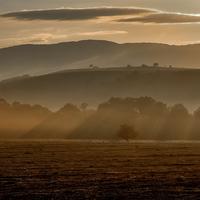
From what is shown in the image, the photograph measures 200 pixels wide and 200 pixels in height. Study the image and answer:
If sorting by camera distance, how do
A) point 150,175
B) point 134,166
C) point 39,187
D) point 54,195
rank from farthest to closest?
point 134,166 < point 150,175 < point 39,187 < point 54,195

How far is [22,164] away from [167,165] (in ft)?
54.2

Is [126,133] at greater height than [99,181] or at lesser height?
greater

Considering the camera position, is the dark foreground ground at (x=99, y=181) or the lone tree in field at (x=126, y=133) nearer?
the dark foreground ground at (x=99, y=181)

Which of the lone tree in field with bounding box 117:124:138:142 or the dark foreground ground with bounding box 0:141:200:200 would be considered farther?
the lone tree in field with bounding box 117:124:138:142

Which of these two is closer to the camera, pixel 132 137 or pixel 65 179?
pixel 65 179

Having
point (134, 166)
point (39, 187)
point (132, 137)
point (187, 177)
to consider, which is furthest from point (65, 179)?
point (132, 137)

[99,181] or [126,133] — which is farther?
[126,133]

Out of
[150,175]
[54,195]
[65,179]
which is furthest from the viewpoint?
[150,175]

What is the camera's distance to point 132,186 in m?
51.5

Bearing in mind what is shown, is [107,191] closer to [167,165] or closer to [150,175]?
[150,175]

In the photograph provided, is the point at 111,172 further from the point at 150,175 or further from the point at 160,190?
the point at 160,190

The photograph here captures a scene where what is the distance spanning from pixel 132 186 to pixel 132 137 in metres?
144

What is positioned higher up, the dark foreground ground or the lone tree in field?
the lone tree in field

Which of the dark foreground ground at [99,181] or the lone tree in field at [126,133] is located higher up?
the lone tree in field at [126,133]
